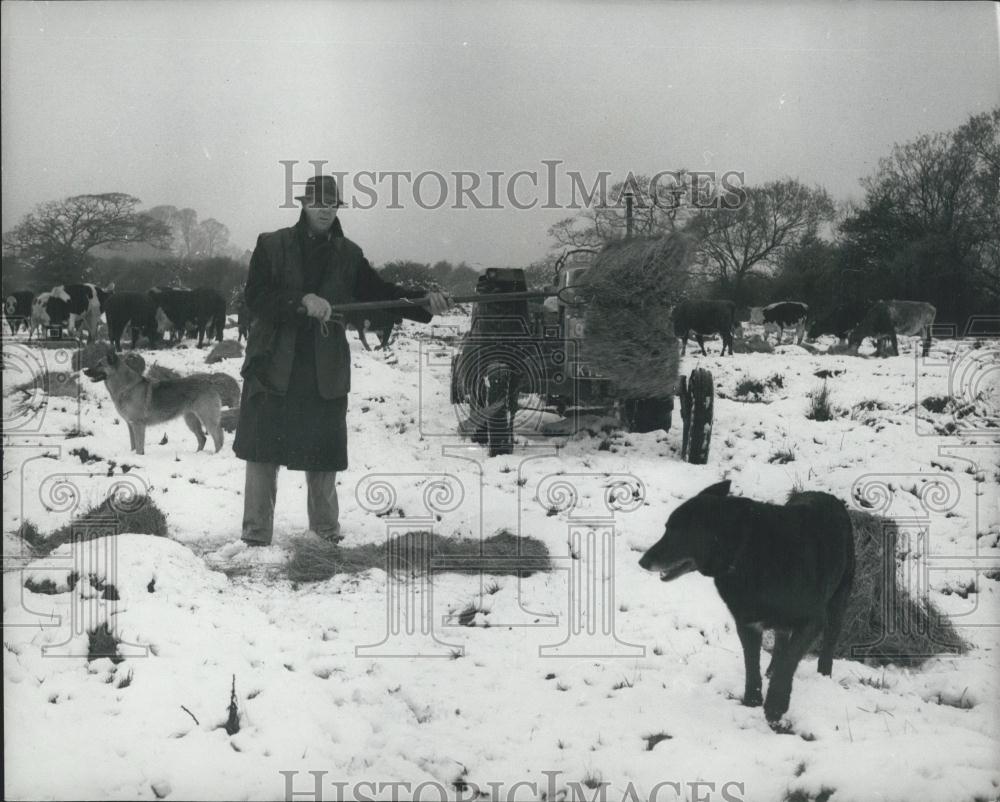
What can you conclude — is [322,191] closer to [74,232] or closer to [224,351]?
[224,351]

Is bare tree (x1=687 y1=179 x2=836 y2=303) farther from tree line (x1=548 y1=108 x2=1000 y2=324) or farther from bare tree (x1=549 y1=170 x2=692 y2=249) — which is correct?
bare tree (x1=549 y1=170 x2=692 y2=249)

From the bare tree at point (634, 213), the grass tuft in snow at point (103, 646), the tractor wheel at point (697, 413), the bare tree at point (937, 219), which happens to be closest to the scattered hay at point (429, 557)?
the grass tuft in snow at point (103, 646)

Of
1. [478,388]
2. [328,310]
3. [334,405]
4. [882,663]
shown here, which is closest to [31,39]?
[328,310]

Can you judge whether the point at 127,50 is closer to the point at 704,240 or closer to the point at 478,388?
the point at 478,388

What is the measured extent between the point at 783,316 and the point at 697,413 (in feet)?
2.08

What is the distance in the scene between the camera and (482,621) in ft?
10.5

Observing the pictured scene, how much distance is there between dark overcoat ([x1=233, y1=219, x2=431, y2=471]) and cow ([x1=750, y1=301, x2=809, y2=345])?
5.19 feet

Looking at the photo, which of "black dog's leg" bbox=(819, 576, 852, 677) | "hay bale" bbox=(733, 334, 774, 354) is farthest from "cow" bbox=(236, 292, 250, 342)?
"black dog's leg" bbox=(819, 576, 852, 677)

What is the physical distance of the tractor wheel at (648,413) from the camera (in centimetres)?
358

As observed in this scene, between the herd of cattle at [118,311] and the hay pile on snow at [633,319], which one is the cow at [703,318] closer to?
the hay pile on snow at [633,319]

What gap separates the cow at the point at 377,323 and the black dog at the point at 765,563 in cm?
151

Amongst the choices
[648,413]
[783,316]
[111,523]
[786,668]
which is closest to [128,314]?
[111,523]

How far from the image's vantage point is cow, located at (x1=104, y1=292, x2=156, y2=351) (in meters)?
3.39

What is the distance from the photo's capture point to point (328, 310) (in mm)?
3361
